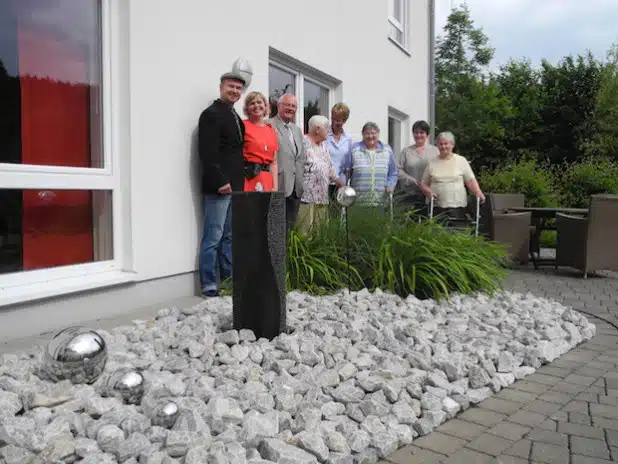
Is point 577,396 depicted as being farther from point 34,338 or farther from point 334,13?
point 334,13

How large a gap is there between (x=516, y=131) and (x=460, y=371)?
22.3 meters

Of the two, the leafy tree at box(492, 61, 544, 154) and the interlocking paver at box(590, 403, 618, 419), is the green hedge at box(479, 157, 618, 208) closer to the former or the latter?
the leafy tree at box(492, 61, 544, 154)

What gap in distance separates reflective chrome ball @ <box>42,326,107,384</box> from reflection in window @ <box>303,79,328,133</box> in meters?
5.08

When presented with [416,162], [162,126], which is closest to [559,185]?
[416,162]

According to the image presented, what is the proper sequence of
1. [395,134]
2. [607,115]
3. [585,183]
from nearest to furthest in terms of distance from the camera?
[395,134]
[585,183]
[607,115]

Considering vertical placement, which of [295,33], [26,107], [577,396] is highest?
[295,33]

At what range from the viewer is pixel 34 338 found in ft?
11.1

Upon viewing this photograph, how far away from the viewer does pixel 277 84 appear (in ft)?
21.3

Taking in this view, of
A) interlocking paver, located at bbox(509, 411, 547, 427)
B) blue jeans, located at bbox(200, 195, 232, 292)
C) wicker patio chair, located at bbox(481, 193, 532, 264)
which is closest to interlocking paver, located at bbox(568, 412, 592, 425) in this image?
interlocking paver, located at bbox(509, 411, 547, 427)

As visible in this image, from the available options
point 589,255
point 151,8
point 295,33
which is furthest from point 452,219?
point 151,8

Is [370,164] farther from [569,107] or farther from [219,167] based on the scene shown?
[569,107]

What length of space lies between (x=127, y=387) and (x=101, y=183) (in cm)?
200

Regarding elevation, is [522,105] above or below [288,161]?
above

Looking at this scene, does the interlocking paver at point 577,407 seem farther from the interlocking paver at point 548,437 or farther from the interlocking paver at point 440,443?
the interlocking paver at point 440,443
